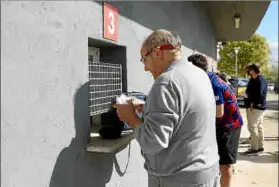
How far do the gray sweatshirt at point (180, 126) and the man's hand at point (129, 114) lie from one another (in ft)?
0.45

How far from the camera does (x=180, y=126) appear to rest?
2014mm

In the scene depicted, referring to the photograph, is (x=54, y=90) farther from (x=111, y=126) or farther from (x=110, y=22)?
(x=110, y=22)

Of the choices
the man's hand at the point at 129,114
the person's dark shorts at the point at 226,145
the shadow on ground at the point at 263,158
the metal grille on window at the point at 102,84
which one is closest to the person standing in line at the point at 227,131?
the person's dark shorts at the point at 226,145

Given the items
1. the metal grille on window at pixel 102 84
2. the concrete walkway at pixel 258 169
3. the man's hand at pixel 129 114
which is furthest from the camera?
the concrete walkway at pixel 258 169

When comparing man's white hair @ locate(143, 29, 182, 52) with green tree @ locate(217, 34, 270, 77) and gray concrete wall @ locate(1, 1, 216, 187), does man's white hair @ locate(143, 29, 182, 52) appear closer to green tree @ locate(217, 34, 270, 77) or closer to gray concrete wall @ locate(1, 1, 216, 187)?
gray concrete wall @ locate(1, 1, 216, 187)

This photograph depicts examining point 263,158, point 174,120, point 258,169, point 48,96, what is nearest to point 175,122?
point 174,120

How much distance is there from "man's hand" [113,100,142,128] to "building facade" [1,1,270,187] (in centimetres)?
31

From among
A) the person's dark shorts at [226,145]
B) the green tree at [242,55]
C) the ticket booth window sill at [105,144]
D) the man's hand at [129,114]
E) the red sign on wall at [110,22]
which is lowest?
the person's dark shorts at [226,145]

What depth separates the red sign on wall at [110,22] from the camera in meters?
2.86

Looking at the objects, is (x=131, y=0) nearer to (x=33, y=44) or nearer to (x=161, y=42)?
(x=161, y=42)

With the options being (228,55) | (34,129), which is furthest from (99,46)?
(228,55)

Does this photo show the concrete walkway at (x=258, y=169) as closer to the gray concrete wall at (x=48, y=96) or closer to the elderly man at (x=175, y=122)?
the gray concrete wall at (x=48, y=96)

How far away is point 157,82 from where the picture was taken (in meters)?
1.97

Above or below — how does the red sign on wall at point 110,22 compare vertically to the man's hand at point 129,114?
above
